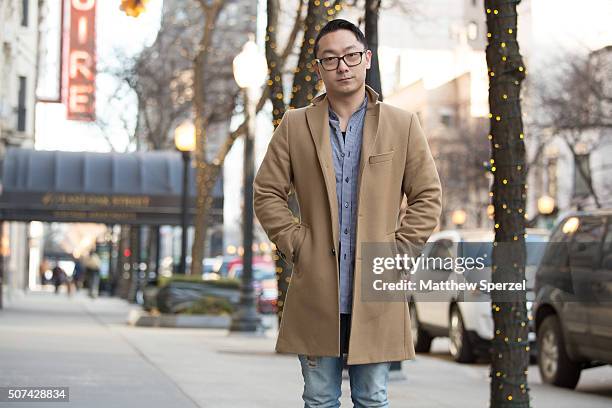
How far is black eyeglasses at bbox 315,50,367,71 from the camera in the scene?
530 cm

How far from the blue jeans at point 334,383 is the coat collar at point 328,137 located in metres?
0.51

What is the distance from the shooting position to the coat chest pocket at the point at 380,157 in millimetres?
5238

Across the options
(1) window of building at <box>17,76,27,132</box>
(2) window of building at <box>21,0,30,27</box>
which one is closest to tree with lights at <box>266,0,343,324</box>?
(2) window of building at <box>21,0,30,27</box>

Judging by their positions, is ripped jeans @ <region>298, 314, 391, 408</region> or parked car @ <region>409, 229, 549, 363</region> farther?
parked car @ <region>409, 229, 549, 363</region>

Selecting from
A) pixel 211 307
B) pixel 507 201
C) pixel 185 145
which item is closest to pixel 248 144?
pixel 211 307

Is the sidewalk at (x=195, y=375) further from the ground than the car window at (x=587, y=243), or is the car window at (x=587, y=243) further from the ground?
the car window at (x=587, y=243)

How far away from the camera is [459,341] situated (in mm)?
17109

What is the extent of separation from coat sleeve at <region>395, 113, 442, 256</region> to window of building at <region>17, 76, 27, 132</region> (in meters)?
28.8

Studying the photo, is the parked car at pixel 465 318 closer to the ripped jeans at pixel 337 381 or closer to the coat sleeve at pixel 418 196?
the coat sleeve at pixel 418 196

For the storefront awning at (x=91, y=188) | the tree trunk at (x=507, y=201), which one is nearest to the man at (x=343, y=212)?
the tree trunk at (x=507, y=201)

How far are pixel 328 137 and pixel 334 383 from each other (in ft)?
3.34

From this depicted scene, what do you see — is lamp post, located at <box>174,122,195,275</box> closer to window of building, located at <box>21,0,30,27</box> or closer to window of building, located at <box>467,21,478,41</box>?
window of building, located at <box>21,0,30,27</box>

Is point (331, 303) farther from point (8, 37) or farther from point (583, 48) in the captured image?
point (583, 48)

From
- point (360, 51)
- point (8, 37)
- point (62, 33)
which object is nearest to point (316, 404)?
point (360, 51)
